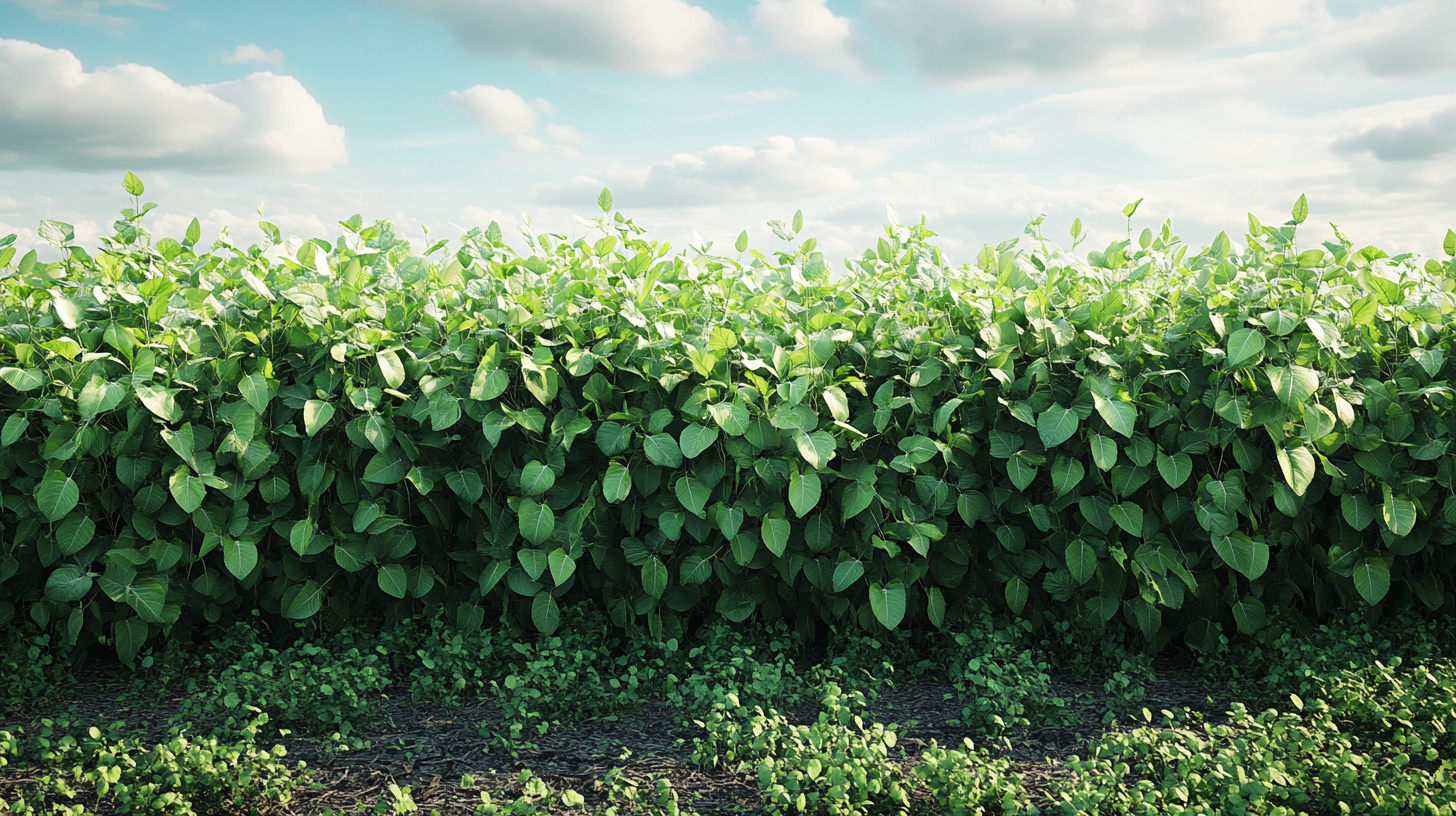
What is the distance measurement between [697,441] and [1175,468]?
1792 millimetres

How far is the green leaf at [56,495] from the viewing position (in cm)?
340

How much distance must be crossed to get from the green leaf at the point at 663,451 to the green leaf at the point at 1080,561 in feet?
5.03

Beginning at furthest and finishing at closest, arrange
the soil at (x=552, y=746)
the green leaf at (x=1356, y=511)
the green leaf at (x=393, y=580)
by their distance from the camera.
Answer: the green leaf at (x=1356, y=511) < the green leaf at (x=393, y=580) < the soil at (x=552, y=746)

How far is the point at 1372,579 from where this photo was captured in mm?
3770

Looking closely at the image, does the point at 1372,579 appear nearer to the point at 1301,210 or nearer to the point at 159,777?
the point at 1301,210

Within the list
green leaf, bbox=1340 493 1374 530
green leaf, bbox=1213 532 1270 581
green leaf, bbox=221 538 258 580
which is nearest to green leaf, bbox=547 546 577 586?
green leaf, bbox=221 538 258 580

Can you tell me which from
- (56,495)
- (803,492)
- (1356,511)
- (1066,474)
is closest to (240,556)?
(56,495)

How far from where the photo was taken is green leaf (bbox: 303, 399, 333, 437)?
10.7 feet

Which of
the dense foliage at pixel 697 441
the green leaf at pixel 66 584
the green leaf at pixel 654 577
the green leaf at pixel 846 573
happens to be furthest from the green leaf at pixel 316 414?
the green leaf at pixel 846 573

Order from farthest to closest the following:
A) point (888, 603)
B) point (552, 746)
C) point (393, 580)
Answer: point (393, 580), point (888, 603), point (552, 746)

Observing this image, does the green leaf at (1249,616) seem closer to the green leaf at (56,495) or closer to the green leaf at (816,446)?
the green leaf at (816,446)

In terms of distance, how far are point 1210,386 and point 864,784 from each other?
83.4 inches

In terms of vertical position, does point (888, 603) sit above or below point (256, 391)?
below

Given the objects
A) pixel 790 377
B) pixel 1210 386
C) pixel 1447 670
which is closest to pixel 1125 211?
pixel 1210 386
